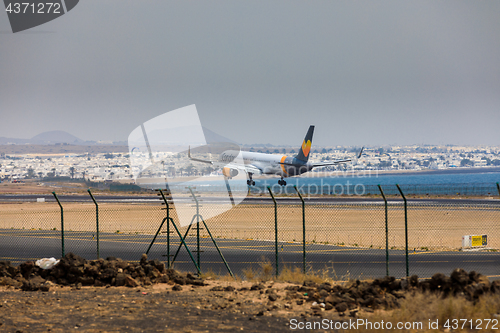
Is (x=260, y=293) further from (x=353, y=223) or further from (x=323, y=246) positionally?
(x=353, y=223)

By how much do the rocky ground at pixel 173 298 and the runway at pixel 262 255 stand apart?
350 centimetres

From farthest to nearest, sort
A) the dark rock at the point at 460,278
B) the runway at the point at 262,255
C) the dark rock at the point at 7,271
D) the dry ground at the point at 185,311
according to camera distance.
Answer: the runway at the point at 262,255 → the dark rock at the point at 7,271 → the dark rock at the point at 460,278 → the dry ground at the point at 185,311

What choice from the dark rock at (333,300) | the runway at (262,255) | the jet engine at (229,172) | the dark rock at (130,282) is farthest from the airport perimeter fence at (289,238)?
the jet engine at (229,172)

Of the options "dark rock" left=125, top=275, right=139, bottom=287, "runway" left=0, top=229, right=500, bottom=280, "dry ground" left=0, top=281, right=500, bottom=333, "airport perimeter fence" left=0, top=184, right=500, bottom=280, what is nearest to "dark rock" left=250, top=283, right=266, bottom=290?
"dry ground" left=0, top=281, right=500, bottom=333

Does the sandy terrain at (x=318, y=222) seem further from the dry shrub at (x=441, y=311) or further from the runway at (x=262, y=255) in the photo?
the dry shrub at (x=441, y=311)

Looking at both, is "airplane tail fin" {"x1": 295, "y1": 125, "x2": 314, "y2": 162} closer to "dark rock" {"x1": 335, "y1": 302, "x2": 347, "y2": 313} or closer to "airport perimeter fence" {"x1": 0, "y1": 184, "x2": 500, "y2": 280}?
"airport perimeter fence" {"x1": 0, "y1": 184, "x2": 500, "y2": 280}

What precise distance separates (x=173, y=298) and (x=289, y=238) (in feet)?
58.2

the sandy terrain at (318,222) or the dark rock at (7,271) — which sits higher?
the dark rock at (7,271)

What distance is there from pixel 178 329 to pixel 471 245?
65.2ft

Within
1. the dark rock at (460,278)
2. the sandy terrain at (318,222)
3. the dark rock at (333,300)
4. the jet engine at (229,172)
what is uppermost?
the jet engine at (229,172)

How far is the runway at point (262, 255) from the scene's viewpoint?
19781 millimetres

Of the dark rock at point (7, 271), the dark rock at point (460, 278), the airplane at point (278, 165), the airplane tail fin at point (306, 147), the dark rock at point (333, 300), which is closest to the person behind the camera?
the dark rock at point (460, 278)

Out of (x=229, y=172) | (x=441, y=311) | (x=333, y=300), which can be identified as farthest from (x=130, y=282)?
(x=229, y=172)

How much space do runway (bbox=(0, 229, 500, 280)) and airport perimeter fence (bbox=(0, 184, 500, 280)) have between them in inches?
1.8
